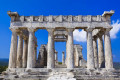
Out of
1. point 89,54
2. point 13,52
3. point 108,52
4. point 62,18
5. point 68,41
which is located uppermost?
point 62,18

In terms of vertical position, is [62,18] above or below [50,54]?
above

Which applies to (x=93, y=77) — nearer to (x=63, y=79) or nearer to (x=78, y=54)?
(x=63, y=79)

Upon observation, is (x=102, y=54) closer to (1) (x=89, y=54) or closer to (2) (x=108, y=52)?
(2) (x=108, y=52)

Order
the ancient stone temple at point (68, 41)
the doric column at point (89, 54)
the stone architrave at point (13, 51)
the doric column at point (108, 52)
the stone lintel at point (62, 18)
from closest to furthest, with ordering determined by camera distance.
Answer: the ancient stone temple at point (68, 41)
the doric column at point (89, 54)
the doric column at point (108, 52)
the stone architrave at point (13, 51)
the stone lintel at point (62, 18)

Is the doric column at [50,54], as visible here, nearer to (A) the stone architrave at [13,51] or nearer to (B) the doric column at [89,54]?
(A) the stone architrave at [13,51]

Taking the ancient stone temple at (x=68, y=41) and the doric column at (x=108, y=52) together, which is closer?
the ancient stone temple at (x=68, y=41)

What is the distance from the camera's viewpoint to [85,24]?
27.1 m

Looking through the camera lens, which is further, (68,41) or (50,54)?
(68,41)

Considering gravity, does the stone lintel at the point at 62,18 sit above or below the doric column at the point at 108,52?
above

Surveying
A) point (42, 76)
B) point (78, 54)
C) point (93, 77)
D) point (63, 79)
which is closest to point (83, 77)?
point (93, 77)

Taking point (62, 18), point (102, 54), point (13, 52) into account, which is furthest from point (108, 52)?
point (13, 52)

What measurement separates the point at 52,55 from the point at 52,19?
658 centimetres

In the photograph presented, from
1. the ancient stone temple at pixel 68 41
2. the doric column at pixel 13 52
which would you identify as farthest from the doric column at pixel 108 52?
the doric column at pixel 13 52

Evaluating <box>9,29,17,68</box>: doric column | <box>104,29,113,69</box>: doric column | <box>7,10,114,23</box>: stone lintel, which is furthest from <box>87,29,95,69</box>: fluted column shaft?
<box>9,29,17,68</box>: doric column
